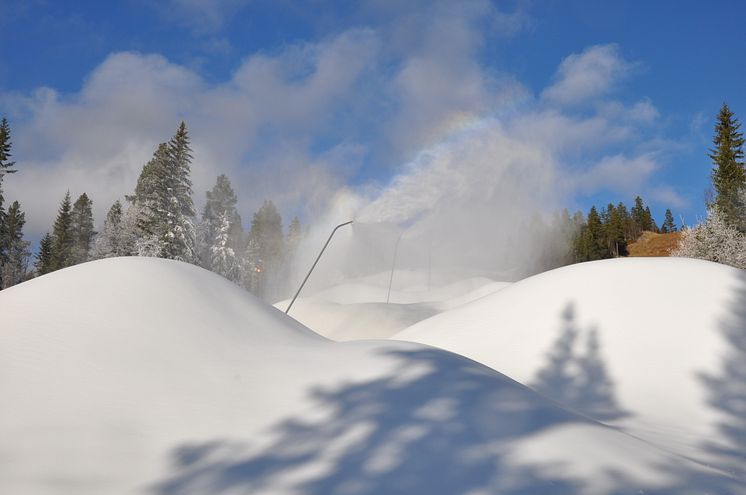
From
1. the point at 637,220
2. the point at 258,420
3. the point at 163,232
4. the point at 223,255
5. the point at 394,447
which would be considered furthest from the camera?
the point at 637,220

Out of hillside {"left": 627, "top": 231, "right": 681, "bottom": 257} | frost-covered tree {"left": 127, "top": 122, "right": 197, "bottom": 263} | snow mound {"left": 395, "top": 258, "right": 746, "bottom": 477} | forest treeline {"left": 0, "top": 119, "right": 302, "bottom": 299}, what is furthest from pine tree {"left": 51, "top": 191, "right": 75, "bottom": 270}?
hillside {"left": 627, "top": 231, "right": 681, "bottom": 257}

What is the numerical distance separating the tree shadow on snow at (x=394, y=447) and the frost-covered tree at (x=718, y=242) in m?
34.8

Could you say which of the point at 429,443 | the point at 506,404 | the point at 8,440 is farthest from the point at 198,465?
the point at 506,404

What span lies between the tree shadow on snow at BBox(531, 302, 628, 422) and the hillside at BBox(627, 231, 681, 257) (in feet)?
270

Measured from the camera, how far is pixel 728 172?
3434 centimetres

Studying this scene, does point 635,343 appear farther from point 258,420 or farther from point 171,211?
point 171,211

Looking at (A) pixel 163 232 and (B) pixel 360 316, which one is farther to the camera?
(A) pixel 163 232

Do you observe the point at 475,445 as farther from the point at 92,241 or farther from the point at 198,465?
the point at 92,241

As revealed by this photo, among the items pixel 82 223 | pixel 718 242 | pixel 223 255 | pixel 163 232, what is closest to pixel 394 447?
pixel 163 232

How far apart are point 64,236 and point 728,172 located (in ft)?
222

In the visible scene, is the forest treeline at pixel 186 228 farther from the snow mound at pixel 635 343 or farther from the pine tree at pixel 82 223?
the snow mound at pixel 635 343

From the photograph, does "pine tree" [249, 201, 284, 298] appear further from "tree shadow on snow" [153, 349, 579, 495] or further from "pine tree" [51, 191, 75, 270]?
"tree shadow on snow" [153, 349, 579, 495]

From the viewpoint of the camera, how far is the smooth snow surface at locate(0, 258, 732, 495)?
3.27m

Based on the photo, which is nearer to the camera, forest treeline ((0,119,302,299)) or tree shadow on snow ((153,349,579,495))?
tree shadow on snow ((153,349,579,495))
